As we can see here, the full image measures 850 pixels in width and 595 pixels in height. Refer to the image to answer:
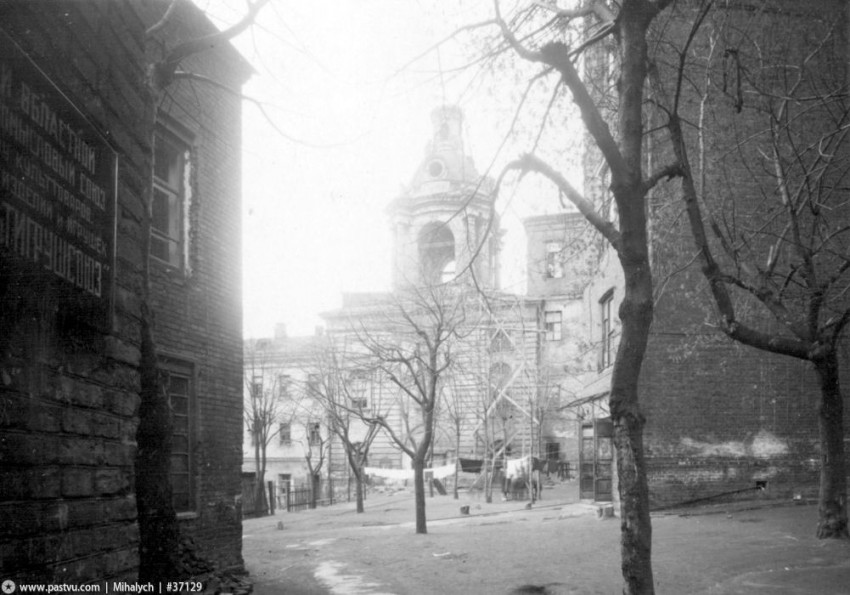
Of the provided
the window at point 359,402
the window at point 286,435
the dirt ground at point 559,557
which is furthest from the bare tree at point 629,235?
the window at point 286,435

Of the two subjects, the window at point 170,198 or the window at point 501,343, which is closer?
the window at point 170,198

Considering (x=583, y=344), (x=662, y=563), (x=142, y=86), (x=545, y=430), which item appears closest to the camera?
(x=142, y=86)

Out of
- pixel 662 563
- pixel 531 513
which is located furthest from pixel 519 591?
pixel 531 513

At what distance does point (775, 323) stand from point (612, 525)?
5.98 m

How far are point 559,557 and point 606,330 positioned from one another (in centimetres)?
1029

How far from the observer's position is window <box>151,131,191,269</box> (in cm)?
1130

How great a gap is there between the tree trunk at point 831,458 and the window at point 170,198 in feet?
32.5

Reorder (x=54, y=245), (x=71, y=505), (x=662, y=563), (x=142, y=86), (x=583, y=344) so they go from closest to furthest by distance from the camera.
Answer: (x=54, y=245) < (x=71, y=505) < (x=142, y=86) < (x=662, y=563) < (x=583, y=344)

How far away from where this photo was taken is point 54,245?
9.48ft

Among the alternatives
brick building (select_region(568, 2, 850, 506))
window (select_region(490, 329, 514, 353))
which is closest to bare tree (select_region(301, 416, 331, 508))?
window (select_region(490, 329, 514, 353))

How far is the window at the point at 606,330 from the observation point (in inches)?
868

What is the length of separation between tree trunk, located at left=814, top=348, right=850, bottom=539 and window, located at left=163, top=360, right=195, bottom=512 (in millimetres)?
9618

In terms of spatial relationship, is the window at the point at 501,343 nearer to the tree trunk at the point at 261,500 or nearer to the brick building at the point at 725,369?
the tree trunk at the point at 261,500

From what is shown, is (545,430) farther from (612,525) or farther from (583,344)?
(612,525)
